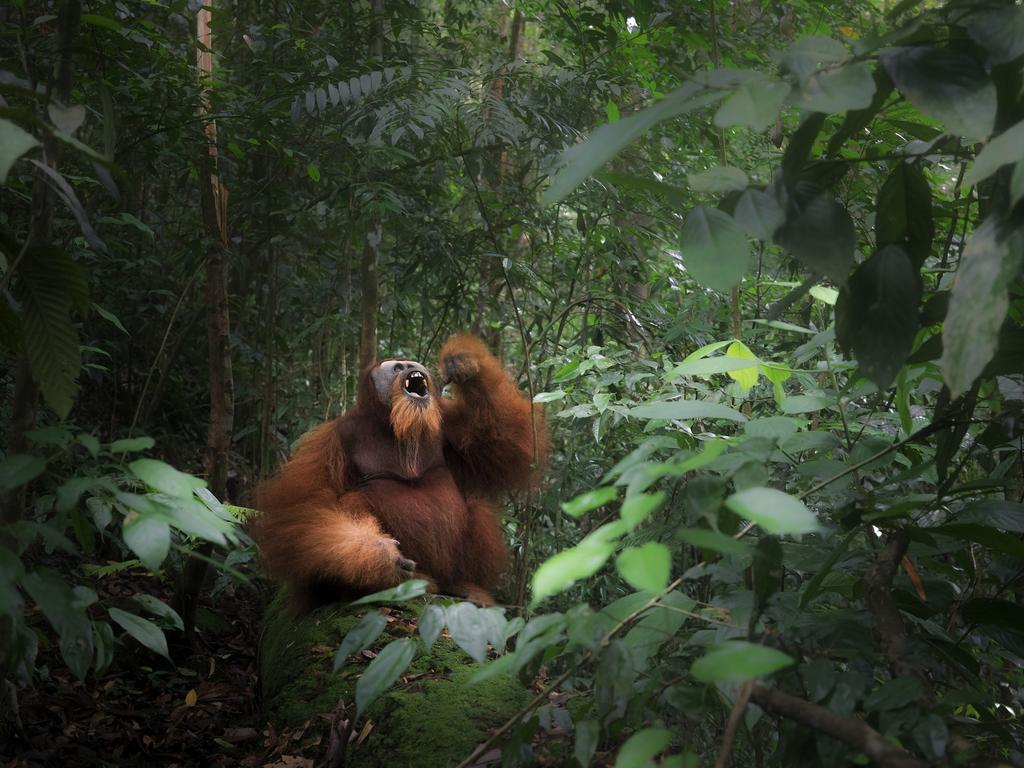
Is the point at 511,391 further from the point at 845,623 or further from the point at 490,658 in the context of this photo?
the point at 845,623

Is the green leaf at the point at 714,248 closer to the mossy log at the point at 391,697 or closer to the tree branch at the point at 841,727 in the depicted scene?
the tree branch at the point at 841,727

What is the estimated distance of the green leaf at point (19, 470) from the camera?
4.66ft

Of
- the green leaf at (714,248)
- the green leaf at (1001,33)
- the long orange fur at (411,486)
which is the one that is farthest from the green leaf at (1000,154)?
the long orange fur at (411,486)

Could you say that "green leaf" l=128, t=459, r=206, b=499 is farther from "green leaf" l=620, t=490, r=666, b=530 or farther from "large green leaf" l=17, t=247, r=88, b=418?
"green leaf" l=620, t=490, r=666, b=530

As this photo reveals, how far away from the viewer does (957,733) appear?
4.65 ft

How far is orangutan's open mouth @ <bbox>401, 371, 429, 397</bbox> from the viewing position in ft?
14.0

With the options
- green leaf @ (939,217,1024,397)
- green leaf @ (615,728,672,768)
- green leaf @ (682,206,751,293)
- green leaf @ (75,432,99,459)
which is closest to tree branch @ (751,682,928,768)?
green leaf @ (615,728,672,768)

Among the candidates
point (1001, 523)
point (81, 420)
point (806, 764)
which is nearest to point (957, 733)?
point (806, 764)

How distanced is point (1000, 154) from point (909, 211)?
0.55 meters

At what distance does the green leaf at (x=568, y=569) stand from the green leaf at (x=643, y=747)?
34 centimetres

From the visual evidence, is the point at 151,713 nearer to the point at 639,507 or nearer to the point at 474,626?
the point at 474,626

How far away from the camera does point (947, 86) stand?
124 centimetres

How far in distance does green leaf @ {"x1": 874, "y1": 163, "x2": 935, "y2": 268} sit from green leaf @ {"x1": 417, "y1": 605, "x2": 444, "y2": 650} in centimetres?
100

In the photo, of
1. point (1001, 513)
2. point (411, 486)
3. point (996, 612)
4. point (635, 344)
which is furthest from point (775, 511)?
point (635, 344)
